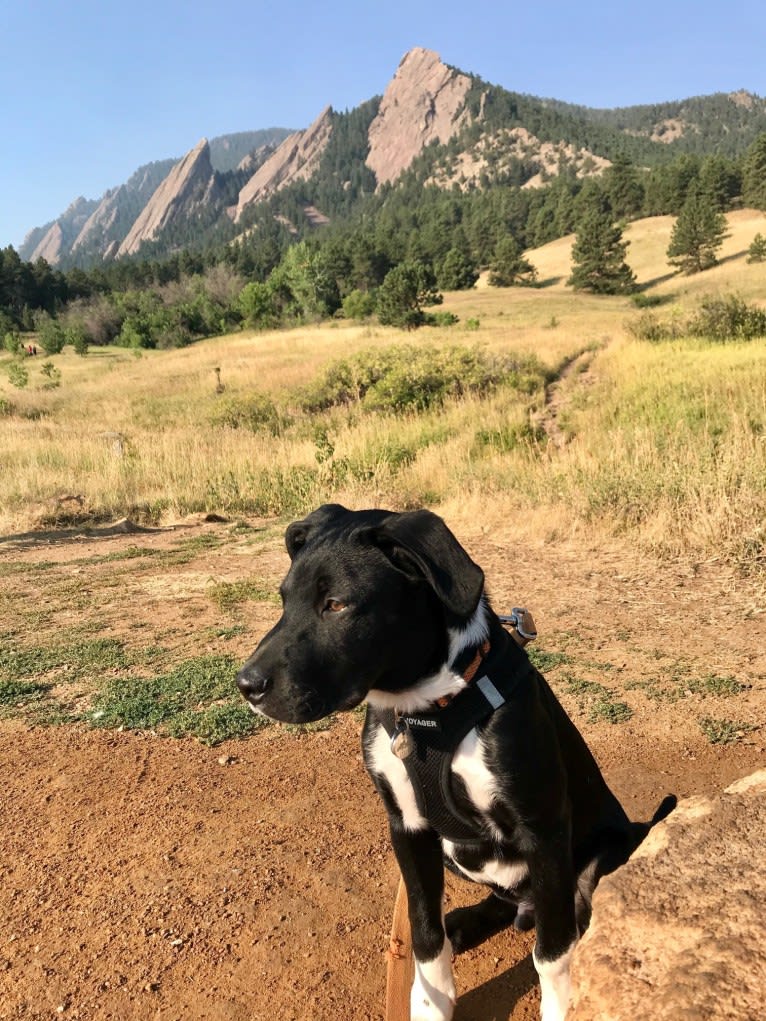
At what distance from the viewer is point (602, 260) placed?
62.8 m

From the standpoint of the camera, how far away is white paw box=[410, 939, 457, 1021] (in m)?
2.21

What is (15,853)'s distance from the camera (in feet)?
9.96

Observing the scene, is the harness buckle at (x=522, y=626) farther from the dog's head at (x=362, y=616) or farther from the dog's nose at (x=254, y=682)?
the dog's nose at (x=254, y=682)

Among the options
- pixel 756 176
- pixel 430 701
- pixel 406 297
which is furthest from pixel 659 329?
pixel 756 176

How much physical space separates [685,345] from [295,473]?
15.3 m

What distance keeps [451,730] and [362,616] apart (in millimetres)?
401

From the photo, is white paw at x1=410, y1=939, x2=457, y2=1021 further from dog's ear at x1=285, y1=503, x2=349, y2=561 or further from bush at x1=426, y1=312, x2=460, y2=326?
bush at x1=426, y1=312, x2=460, y2=326

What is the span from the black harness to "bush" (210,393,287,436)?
18752mm

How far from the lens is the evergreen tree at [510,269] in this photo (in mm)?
73312

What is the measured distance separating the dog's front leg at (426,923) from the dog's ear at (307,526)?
2.90 ft

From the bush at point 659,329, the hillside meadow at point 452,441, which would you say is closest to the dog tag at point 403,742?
the hillside meadow at point 452,441

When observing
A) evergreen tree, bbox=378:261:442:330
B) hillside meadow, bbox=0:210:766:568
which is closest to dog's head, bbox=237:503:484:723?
hillside meadow, bbox=0:210:766:568

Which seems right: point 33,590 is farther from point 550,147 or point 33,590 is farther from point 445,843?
point 550,147

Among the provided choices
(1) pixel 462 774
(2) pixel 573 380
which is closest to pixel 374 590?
(1) pixel 462 774
